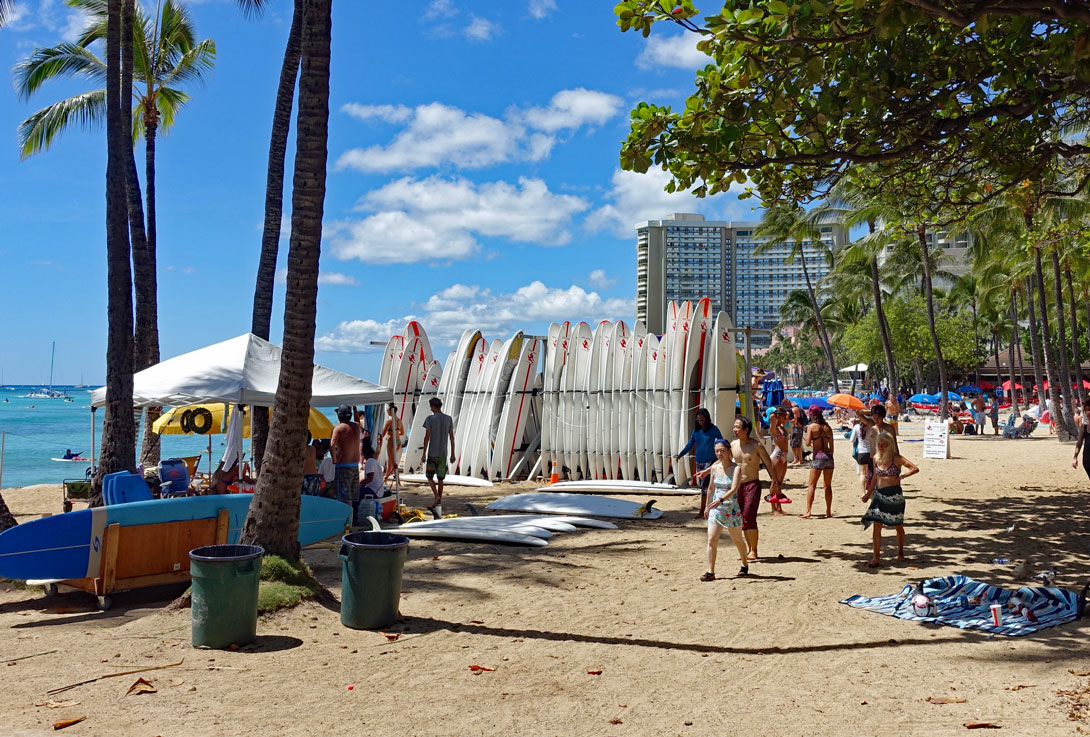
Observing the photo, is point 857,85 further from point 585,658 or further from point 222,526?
point 222,526

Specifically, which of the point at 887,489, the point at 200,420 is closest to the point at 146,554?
the point at 200,420

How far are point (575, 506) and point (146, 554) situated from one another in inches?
248

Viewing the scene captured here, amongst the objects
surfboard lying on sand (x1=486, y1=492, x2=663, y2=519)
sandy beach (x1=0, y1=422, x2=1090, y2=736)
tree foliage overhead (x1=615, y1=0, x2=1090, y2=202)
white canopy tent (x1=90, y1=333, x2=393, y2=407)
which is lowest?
sandy beach (x1=0, y1=422, x2=1090, y2=736)

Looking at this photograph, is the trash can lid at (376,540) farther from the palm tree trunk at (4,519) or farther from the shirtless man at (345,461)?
the palm tree trunk at (4,519)

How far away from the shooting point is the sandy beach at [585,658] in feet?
14.5

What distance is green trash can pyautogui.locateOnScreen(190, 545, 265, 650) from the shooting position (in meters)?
5.53

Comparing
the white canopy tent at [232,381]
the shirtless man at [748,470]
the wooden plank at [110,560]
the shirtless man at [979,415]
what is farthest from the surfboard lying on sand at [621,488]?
the shirtless man at [979,415]

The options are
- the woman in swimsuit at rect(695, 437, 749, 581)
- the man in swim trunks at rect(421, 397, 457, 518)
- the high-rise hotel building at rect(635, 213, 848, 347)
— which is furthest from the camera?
the high-rise hotel building at rect(635, 213, 848, 347)

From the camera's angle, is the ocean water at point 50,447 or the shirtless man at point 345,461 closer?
the shirtless man at point 345,461

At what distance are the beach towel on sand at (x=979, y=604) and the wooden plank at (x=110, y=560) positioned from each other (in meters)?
6.45

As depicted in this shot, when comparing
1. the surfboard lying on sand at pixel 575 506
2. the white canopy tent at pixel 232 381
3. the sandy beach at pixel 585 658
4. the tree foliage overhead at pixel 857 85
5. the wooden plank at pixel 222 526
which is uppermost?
the tree foliage overhead at pixel 857 85

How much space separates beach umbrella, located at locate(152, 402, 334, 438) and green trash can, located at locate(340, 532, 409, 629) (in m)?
6.83

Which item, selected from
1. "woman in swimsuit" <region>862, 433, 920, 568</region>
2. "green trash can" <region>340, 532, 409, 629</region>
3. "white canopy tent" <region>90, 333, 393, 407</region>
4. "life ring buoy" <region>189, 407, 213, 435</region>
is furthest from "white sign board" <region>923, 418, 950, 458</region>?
"green trash can" <region>340, 532, 409, 629</region>

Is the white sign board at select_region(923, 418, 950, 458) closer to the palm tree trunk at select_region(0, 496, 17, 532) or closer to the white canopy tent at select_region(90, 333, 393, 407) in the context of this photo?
the white canopy tent at select_region(90, 333, 393, 407)
